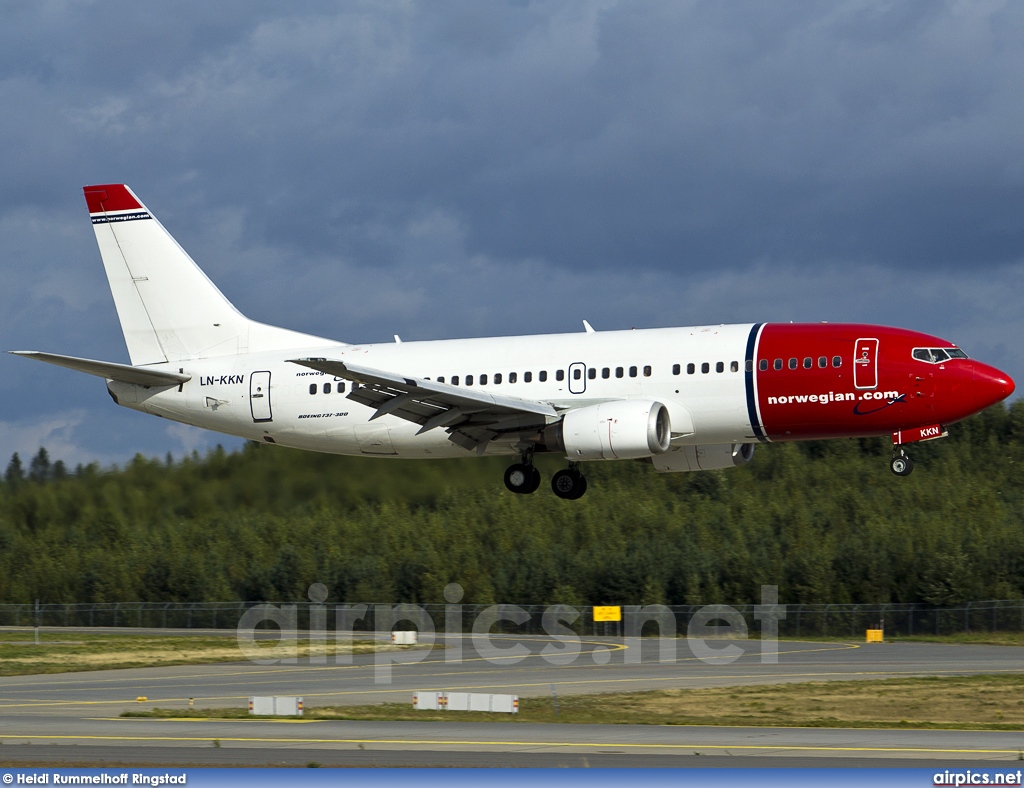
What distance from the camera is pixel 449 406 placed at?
4159cm

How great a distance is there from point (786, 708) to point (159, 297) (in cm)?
2518

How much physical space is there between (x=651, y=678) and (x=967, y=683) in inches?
448

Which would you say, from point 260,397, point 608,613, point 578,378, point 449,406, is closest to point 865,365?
point 578,378

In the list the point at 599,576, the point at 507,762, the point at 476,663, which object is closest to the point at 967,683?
the point at 476,663

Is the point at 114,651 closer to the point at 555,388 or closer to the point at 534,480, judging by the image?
the point at 534,480

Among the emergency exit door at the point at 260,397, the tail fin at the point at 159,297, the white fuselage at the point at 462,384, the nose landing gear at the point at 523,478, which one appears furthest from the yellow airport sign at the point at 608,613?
the emergency exit door at the point at 260,397

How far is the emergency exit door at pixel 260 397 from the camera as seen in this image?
45969 mm

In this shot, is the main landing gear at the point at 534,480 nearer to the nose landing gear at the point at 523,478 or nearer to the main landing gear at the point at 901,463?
the nose landing gear at the point at 523,478

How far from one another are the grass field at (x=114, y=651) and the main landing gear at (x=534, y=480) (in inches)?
990

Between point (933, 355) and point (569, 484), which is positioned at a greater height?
point (933, 355)

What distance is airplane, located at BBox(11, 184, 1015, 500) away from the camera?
1572 inches

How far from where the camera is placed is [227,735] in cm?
3300

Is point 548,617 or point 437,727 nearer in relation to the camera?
point 437,727

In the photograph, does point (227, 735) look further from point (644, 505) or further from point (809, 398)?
point (644, 505)
